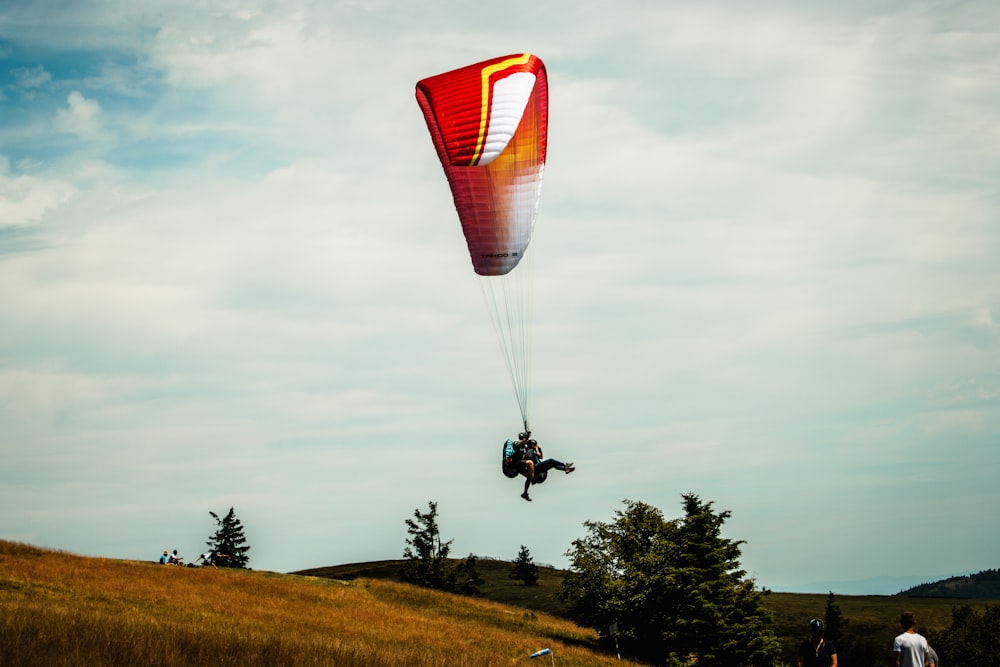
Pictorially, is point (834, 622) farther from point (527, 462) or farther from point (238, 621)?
point (527, 462)

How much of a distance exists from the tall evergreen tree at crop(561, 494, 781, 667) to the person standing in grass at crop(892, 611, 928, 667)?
2799 centimetres

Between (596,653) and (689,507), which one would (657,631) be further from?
(689,507)

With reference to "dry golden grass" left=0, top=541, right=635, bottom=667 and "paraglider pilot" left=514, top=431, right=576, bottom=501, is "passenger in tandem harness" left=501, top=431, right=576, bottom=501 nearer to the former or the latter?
"paraglider pilot" left=514, top=431, right=576, bottom=501

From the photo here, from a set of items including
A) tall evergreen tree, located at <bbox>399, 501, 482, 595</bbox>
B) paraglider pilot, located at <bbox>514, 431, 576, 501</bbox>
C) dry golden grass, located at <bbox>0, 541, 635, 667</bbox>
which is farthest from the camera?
tall evergreen tree, located at <bbox>399, 501, 482, 595</bbox>

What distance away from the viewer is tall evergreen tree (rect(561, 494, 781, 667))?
4078 centimetres

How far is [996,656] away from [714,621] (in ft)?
146

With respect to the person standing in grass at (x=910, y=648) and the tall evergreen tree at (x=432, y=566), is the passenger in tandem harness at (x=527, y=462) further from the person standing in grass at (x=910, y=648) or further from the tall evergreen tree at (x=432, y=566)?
the tall evergreen tree at (x=432, y=566)

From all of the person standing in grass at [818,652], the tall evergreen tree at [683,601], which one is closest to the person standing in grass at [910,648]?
the person standing in grass at [818,652]

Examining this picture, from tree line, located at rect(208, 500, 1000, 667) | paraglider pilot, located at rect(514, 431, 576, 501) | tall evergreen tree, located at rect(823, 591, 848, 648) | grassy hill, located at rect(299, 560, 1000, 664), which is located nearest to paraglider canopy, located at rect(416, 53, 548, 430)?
paraglider pilot, located at rect(514, 431, 576, 501)

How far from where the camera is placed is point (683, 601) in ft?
137

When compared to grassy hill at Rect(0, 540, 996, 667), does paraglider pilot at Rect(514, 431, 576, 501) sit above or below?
above

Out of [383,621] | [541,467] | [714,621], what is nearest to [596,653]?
[714,621]

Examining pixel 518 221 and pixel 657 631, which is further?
pixel 657 631

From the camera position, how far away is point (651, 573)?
46688 mm
